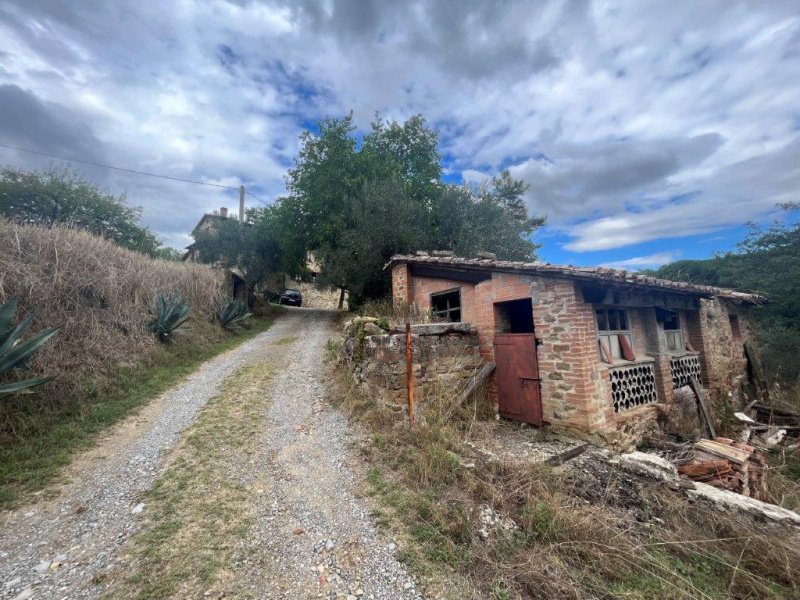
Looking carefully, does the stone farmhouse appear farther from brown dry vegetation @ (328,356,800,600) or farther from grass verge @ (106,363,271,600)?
grass verge @ (106,363,271,600)

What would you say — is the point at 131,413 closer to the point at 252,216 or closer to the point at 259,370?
the point at 259,370

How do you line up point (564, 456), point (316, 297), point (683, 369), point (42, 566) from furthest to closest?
point (316, 297)
point (683, 369)
point (564, 456)
point (42, 566)

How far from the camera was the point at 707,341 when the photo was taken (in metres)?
8.34

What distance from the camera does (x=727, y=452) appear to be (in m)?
4.66

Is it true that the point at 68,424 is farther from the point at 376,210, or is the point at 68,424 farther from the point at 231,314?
the point at 376,210

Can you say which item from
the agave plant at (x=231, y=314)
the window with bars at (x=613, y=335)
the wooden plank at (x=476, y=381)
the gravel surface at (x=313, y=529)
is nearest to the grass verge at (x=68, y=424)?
the gravel surface at (x=313, y=529)

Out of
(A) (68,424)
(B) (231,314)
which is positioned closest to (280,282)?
(B) (231,314)

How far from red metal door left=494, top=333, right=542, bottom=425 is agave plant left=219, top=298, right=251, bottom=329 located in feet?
34.7

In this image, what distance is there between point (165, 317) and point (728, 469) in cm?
1175

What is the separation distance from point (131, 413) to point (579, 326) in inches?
316

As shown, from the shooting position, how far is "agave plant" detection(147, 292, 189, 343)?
27.6 feet

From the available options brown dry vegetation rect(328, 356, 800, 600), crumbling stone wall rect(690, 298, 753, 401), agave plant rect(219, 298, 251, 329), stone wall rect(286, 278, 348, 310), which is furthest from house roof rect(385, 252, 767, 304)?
stone wall rect(286, 278, 348, 310)

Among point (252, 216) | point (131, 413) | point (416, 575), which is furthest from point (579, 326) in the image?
point (252, 216)

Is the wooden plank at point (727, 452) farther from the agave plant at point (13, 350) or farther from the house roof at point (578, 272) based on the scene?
the agave plant at point (13, 350)
